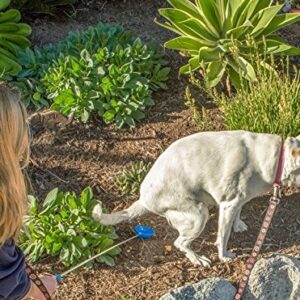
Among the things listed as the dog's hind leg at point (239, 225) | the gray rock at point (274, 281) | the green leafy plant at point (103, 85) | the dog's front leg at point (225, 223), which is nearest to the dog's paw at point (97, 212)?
the dog's front leg at point (225, 223)

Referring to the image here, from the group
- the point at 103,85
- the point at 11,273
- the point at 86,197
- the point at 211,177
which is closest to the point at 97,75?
the point at 103,85

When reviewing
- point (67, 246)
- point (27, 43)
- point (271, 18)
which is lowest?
point (67, 246)

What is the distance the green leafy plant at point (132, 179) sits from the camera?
254 inches

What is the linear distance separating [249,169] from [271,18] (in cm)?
178

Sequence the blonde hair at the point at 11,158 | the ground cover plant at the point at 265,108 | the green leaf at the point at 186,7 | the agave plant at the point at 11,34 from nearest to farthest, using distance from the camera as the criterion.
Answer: the blonde hair at the point at 11,158 → the ground cover plant at the point at 265,108 → the green leaf at the point at 186,7 → the agave plant at the point at 11,34

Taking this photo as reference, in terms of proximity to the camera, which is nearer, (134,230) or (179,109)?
(134,230)

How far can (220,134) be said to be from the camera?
583 centimetres

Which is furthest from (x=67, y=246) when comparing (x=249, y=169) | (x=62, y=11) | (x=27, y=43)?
(x=62, y=11)

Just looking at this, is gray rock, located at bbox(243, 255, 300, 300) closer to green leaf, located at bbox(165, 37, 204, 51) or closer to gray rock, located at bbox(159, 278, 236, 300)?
gray rock, located at bbox(159, 278, 236, 300)

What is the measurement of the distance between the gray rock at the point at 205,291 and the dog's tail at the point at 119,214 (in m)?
0.64

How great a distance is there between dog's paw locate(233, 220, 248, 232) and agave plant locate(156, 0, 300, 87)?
1.30m

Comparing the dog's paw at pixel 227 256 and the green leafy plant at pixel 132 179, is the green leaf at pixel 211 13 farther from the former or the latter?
the dog's paw at pixel 227 256

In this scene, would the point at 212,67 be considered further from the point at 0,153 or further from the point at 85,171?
the point at 0,153

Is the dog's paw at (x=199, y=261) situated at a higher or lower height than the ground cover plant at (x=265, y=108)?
lower
